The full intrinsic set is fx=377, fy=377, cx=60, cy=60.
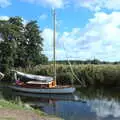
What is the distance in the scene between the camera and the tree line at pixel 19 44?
79.9 metres

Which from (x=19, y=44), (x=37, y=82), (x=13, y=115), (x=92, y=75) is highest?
(x=19, y=44)

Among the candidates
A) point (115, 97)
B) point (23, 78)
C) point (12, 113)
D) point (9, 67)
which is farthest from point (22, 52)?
point (12, 113)

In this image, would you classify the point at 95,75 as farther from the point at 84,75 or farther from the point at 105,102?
the point at 105,102

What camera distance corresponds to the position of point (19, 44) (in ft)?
275

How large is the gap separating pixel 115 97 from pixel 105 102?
13.6 ft

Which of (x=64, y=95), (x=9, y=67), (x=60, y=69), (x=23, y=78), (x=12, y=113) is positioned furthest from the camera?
(x=9, y=67)

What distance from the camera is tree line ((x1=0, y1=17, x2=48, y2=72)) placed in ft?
262

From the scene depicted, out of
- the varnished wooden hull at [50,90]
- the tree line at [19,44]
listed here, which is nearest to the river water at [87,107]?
the varnished wooden hull at [50,90]

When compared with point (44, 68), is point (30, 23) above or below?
above

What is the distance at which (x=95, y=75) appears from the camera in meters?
60.8

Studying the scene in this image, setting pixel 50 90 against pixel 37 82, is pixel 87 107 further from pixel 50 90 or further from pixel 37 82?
pixel 37 82

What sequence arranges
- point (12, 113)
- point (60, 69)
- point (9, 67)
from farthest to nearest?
point (9, 67) → point (60, 69) → point (12, 113)

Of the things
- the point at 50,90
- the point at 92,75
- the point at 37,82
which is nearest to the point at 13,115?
the point at 50,90

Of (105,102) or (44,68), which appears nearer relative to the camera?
(105,102)
